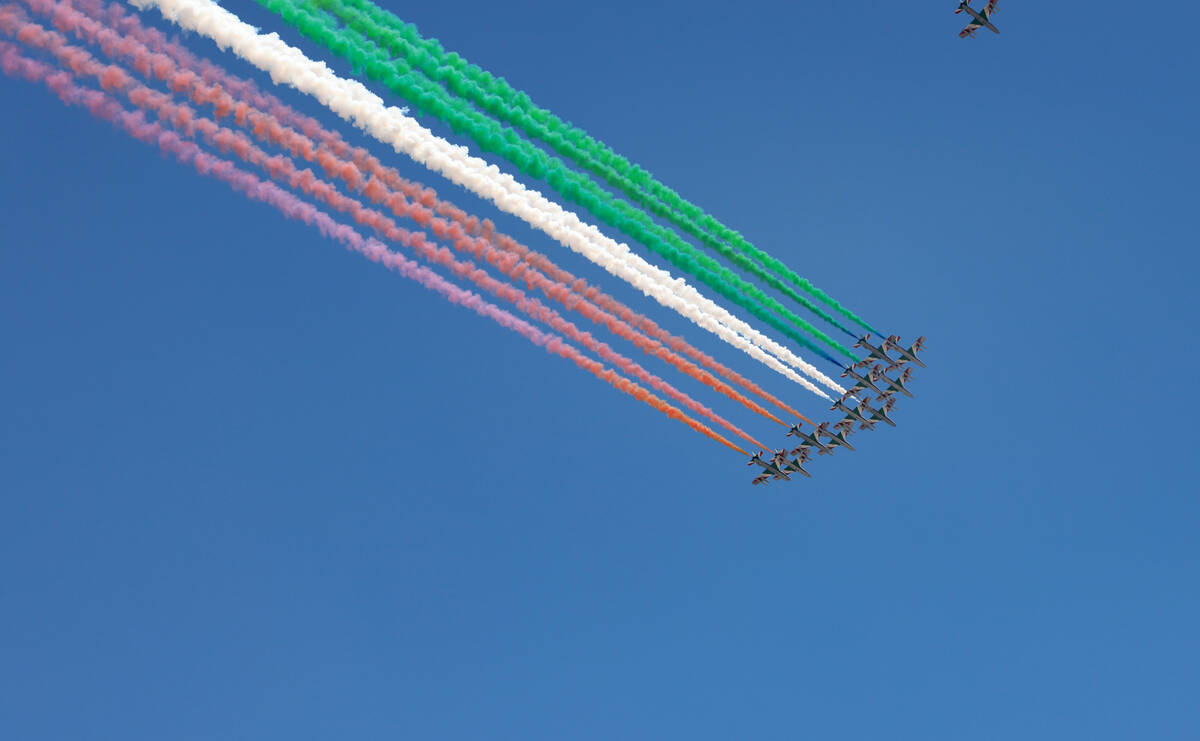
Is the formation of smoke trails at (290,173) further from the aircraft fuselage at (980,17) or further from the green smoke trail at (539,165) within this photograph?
the aircraft fuselage at (980,17)

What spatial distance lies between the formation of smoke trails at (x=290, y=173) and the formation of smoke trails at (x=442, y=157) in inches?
63.7

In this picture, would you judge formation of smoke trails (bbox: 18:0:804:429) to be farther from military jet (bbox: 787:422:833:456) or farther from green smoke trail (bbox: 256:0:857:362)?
military jet (bbox: 787:422:833:456)

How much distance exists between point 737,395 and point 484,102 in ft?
43.3

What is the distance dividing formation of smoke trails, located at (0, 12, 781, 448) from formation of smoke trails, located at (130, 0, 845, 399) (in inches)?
63.7

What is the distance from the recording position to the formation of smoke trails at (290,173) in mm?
16172

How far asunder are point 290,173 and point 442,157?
3033 millimetres

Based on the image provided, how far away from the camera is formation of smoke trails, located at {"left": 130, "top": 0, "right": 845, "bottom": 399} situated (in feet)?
55.5

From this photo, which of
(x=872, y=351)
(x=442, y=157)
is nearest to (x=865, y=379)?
(x=872, y=351)

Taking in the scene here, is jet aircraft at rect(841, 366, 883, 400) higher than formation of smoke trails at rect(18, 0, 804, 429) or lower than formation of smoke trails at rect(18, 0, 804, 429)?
higher

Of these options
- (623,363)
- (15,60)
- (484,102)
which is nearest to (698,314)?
(623,363)

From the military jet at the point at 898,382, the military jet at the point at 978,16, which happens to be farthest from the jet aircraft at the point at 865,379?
the military jet at the point at 978,16

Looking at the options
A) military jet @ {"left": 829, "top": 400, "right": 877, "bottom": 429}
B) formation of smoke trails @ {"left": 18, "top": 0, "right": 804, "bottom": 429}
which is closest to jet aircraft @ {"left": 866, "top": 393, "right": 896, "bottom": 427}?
military jet @ {"left": 829, "top": 400, "right": 877, "bottom": 429}

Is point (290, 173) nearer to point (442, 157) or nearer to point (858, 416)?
point (442, 157)

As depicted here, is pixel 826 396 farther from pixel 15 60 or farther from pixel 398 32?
pixel 15 60
